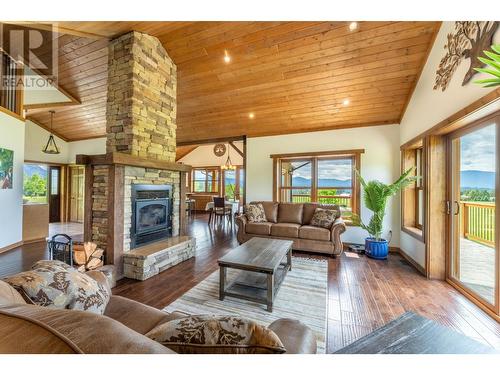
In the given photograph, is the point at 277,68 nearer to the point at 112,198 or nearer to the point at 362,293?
the point at 112,198

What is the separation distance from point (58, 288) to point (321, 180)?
198 inches

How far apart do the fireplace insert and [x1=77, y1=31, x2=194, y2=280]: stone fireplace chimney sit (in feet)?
0.08

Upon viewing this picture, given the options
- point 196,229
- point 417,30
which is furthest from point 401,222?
point 196,229

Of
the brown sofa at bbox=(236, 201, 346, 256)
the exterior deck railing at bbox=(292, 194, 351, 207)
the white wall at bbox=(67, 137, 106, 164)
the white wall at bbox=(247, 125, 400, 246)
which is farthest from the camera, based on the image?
the white wall at bbox=(67, 137, 106, 164)

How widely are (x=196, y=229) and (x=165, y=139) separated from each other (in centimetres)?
340

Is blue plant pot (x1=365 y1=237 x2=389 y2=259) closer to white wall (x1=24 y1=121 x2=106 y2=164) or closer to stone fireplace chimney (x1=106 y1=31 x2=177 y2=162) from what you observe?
stone fireplace chimney (x1=106 y1=31 x2=177 y2=162)

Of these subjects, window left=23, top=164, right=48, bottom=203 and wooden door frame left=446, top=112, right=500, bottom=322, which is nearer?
wooden door frame left=446, top=112, right=500, bottom=322

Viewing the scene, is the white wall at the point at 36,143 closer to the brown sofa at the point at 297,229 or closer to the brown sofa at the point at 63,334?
the brown sofa at the point at 297,229

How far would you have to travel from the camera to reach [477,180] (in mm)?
2545

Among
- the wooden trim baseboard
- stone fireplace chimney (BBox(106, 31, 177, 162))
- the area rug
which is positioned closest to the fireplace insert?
stone fireplace chimney (BBox(106, 31, 177, 162))

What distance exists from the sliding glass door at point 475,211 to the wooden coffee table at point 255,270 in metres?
2.10

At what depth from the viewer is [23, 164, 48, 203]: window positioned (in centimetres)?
642
